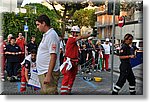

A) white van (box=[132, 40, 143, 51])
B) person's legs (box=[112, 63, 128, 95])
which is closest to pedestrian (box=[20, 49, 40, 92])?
person's legs (box=[112, 63, 128, 95])

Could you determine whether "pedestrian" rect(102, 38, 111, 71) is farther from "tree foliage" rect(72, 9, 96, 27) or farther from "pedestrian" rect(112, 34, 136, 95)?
"tree foliage" rect(72, 9, 96, 27)

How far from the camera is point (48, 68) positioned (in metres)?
4.20

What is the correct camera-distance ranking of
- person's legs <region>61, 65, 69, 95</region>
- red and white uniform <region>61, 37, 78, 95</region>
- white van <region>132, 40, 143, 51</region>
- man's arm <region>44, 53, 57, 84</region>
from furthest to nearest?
red and white uniform <region>61, 37, 78, 95</region>
person's legs <region>61, 65, 69, 95</region>
white van <region>132, 40, 143, 51</region>
man's arm <region>44, 53, 57, 84</region>

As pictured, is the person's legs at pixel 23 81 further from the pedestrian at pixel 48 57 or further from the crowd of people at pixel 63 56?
the pedestrian at pixel 48 57

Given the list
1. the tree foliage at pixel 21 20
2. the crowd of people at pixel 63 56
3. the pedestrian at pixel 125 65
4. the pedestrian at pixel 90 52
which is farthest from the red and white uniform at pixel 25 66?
the pedestrian at pixel 125 65

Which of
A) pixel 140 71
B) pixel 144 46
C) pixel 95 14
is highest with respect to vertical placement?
pixel 95 14

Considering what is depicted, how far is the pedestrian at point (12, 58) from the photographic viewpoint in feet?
17.6

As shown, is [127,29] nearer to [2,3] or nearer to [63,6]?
[63,6]

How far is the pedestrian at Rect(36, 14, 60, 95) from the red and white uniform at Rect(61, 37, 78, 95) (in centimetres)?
83

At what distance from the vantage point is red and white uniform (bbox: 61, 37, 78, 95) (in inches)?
210

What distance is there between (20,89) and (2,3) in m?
1.28

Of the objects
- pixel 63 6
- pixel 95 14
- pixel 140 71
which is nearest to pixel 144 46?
pixel 140 71

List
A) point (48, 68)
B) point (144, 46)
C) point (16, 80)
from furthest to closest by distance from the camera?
1. point (16, 80)
2. point (144, 46)
3. point (48, 68)

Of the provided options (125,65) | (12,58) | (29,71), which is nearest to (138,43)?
(125,65)
